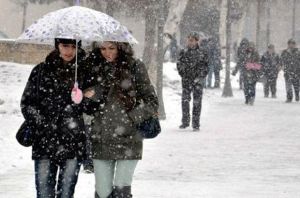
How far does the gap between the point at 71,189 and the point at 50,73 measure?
0.87 metres

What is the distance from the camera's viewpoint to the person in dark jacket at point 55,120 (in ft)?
17.1

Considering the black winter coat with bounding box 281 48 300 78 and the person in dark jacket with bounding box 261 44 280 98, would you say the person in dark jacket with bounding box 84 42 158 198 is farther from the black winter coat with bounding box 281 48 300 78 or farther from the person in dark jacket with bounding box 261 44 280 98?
the person in dark jacket with bounding box 261 44 280 98

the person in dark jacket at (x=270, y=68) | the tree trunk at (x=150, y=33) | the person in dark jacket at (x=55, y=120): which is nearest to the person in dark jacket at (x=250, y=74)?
the tree trunk at (x=150, y=33)

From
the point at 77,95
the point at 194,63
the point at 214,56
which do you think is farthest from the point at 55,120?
the point at 214,56

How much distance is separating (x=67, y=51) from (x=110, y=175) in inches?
38.5

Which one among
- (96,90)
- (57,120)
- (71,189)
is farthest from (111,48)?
(71,189)

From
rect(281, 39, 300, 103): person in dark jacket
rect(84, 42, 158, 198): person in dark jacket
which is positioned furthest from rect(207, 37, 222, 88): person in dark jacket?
rect(84, 42, 158, 198): person in dark jacket

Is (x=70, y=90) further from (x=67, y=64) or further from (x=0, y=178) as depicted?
(x=0, y=178)

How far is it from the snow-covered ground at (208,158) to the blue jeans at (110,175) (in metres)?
2.06

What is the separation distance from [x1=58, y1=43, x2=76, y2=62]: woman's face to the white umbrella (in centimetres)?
→ 7

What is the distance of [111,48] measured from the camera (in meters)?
5.37

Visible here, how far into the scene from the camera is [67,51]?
17.3 ft

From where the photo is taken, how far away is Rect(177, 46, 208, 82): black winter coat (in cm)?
1305

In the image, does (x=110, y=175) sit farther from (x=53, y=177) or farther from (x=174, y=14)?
(x=174, y=14)
